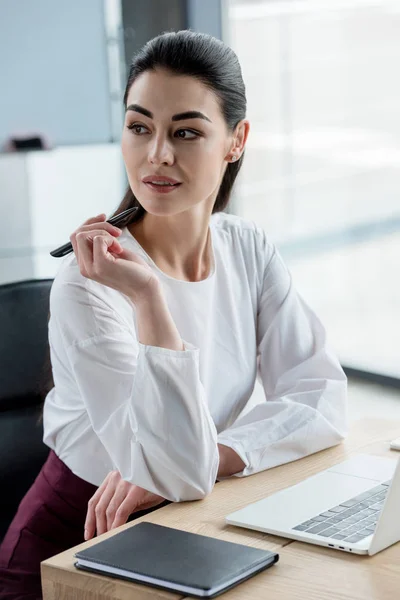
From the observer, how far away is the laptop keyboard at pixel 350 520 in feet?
4.11

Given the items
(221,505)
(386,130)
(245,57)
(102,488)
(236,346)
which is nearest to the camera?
(221,505)

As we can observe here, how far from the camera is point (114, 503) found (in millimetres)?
1527

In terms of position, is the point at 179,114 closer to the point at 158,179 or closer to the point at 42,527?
the point at 158,179

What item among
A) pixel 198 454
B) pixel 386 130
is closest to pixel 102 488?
pixel 198 454

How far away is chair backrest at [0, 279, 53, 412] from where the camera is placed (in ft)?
5.91

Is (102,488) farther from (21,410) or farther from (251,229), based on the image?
(251,229)

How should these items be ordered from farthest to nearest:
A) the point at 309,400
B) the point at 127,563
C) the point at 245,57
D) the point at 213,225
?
the point at 245,57 → the point at 213,225 → the point at 309,400 → the point at 127,563

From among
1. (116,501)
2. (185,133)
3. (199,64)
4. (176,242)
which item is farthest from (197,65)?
(116,501)

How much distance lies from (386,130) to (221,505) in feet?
10.1

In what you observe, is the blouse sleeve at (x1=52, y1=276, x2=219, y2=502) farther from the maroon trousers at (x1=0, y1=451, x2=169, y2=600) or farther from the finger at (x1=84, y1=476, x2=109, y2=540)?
the maroon trousers at (x1=0, y1=451, x2=169, y2=600)

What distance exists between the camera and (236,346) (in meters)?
1.88

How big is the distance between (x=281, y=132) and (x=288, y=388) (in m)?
3.12

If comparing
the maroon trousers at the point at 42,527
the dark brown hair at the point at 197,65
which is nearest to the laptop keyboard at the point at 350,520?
the maroon trousers at the point at 42,527

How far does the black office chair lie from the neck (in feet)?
0.72
